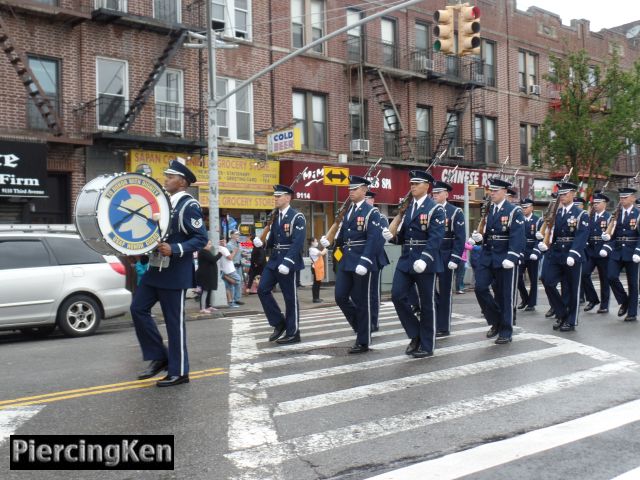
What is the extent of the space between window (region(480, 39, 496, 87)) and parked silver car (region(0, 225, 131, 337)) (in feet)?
74.3

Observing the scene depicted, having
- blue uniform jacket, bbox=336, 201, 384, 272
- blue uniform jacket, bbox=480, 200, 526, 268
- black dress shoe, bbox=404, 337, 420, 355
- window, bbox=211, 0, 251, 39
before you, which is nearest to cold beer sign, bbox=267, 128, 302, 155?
window, bbox=211, 0, 251, 39

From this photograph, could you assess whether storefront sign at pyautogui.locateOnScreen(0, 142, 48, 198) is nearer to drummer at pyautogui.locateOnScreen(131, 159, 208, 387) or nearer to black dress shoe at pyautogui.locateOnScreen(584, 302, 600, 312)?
drummer at pyautogui.locateOnScreen(131, 159, 208, 387)

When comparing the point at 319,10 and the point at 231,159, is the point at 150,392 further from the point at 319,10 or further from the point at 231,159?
the point at 319,10

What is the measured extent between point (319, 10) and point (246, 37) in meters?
3.35

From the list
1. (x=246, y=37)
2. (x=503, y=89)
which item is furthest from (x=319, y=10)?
(x=503, y=89)

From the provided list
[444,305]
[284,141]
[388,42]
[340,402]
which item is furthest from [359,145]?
[340,402]

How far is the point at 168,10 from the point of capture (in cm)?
2138

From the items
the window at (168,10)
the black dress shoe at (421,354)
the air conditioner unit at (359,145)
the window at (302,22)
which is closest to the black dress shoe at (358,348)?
the black dress shoe at (421,354)

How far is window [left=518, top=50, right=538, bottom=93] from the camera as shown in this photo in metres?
33.5

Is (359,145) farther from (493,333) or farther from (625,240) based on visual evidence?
(493,333)

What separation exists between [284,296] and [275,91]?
1529 centimetres

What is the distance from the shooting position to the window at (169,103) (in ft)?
69.7

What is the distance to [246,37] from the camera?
23.6 m

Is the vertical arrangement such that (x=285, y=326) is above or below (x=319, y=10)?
below
